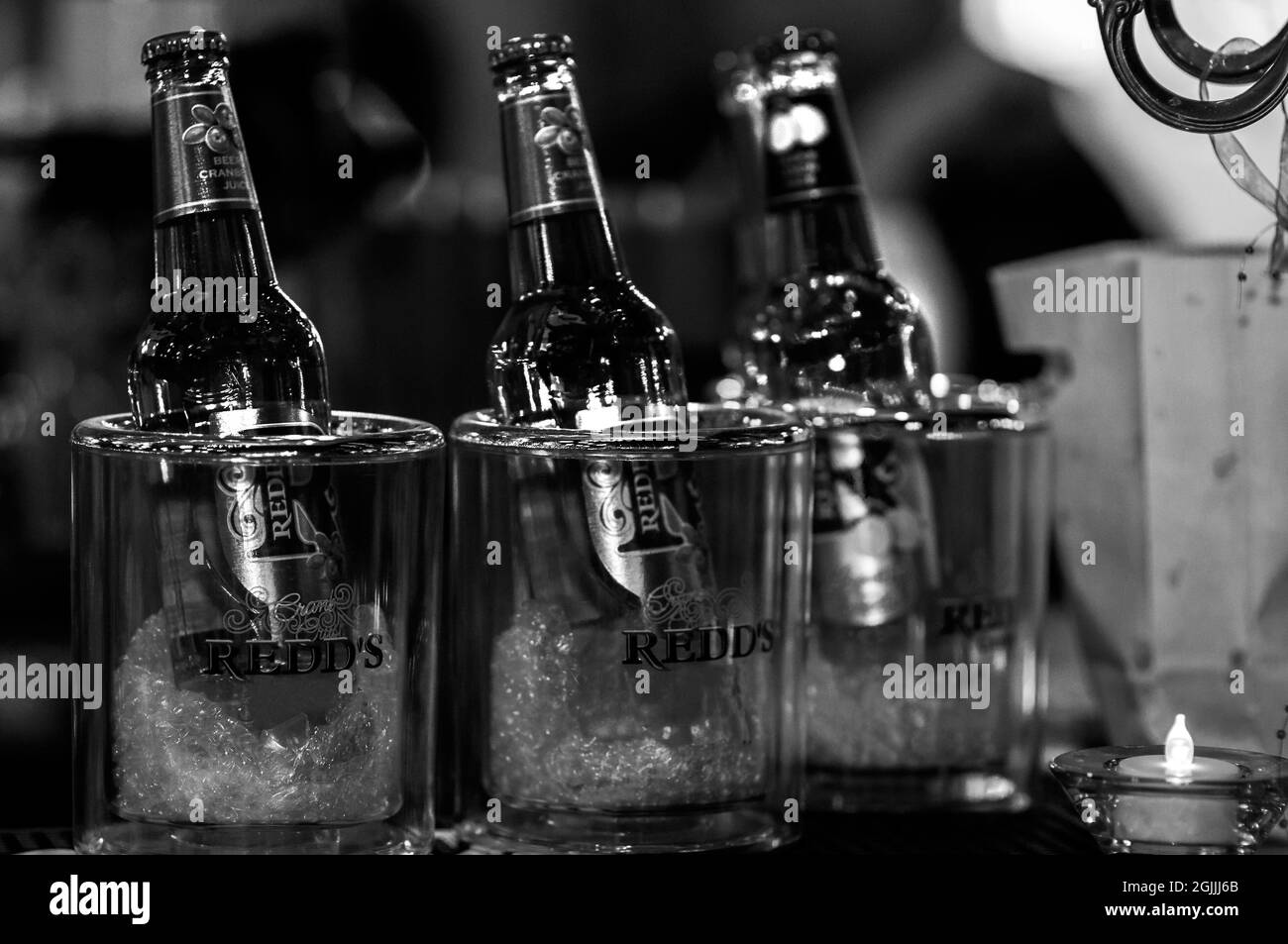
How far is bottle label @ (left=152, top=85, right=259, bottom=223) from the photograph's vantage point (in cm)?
54

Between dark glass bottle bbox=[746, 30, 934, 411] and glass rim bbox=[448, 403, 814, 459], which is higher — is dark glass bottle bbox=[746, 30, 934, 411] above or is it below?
above

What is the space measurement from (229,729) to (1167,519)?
401mm

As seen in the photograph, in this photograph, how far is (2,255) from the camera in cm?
126

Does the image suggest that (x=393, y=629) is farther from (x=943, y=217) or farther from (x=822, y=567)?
(x=943, y=217)

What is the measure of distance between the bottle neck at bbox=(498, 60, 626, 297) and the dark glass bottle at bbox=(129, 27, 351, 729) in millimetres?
83

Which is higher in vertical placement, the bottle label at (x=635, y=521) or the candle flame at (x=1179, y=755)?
the bottle label at (x=635, y=521)

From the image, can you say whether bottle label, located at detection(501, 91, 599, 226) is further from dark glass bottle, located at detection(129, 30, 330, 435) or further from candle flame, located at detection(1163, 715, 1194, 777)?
candle flame, located at detection(1163, 715, 1194, 777)

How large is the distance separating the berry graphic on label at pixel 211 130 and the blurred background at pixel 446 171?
443 mm

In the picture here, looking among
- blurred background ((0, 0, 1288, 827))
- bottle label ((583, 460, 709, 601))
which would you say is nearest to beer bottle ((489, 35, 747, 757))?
bottle label ((583, 460, 709, 601))

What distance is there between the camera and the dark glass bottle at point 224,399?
0.51 meters

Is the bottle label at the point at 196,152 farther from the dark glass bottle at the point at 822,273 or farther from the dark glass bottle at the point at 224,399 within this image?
the dark glass bottle at the point at 822,273

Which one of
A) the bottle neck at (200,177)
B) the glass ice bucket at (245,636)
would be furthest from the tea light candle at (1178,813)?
the bottle neck at (200,177)

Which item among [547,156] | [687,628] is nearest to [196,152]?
[547,156]
